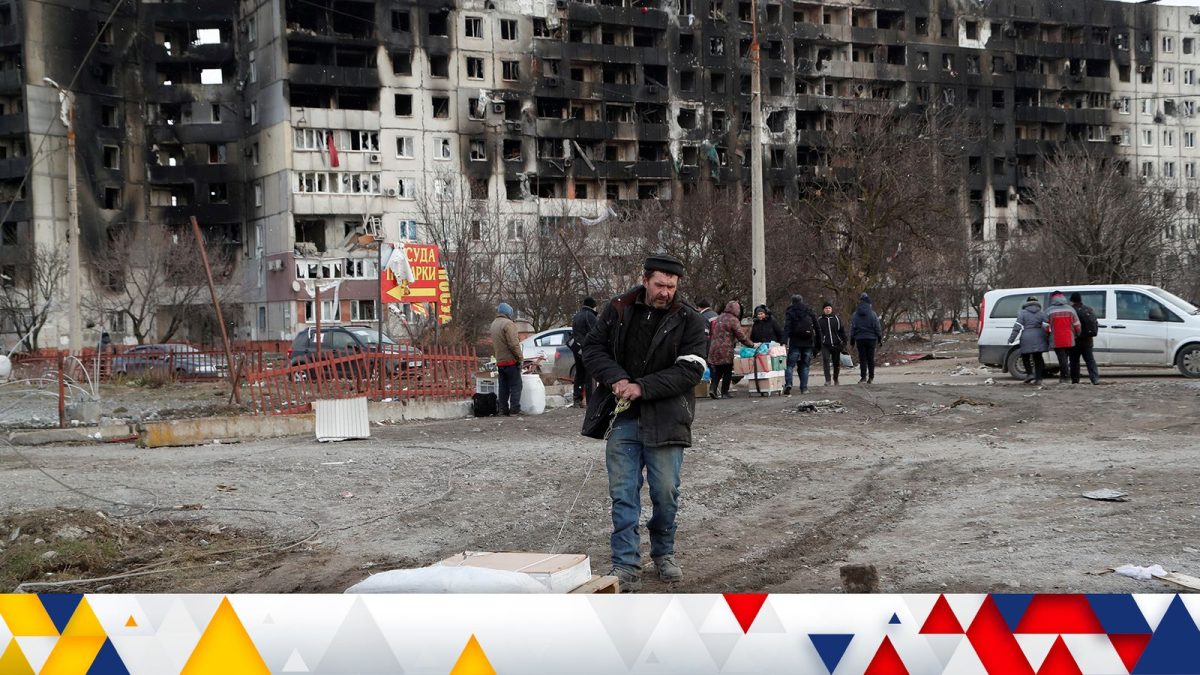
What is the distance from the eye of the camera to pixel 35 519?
348 inches

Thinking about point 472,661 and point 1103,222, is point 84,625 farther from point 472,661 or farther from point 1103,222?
point 1103,222

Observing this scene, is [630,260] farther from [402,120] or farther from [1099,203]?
[402,120]

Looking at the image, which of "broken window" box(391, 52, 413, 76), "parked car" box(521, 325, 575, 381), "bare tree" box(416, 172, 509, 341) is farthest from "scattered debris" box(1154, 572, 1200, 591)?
"broken window" box(391, 52, 413, 76)

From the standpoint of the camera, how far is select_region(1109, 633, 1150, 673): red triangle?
301 centimetres

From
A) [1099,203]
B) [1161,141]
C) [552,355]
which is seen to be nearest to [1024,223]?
[1161,141]

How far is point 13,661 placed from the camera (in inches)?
127

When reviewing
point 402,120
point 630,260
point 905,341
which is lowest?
point 905,341

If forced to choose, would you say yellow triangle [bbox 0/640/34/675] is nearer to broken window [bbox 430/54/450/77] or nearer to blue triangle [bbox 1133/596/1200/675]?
blue triangle [bbox 1133/596/1200/675]

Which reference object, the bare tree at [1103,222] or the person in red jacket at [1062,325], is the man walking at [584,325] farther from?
the bare tree at [1103,222]

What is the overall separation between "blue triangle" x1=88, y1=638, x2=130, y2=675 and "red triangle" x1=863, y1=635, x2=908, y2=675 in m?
2.08

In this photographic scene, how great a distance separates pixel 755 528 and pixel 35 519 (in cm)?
553

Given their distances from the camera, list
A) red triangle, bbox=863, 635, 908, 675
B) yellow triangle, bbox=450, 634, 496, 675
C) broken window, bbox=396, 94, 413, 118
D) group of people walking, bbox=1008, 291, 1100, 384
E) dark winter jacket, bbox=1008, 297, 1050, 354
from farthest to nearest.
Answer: broken window, bbox=396, 94, 413, 118 → dark winter jacket, bbox=1008, 297, 1050, 354 → group of people walking, bbox=1008, 291, 1100, 384 → yellow triangle, bbox=450, 634, 496, 675 → red triangle, bbox=863, 635, 908, 675

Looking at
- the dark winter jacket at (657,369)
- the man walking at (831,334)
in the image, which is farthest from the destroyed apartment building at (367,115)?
the dark winter jacket at (657,369)

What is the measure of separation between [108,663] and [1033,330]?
791 inches
